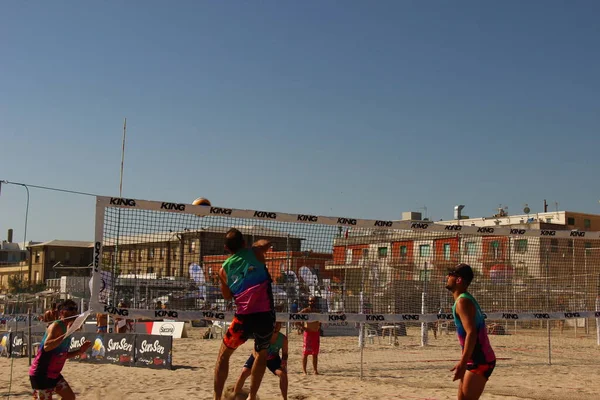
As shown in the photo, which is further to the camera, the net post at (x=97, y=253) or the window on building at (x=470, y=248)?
the window on building at (x=470, y=248)

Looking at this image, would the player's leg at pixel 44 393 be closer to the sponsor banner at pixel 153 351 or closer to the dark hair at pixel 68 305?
the dark hair at pixel 68 305

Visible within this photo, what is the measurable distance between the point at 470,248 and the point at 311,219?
4889 mm

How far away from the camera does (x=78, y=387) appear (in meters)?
13.1

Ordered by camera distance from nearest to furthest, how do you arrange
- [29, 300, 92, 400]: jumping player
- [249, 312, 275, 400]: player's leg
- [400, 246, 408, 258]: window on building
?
[249, 312, 275, 400]: player's leg, [29, 300, 92, 400]: jumping player, [400, 246, 408, 258]: window on building

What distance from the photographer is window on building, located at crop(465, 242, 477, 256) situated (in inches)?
587

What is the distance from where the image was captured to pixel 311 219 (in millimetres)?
11648

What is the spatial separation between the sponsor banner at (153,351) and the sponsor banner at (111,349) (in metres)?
0.18

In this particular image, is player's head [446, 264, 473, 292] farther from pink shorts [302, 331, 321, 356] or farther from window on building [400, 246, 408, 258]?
window on building [400, 246, 408, 258]

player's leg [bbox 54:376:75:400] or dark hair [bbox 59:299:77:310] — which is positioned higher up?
dark hair [bbox 59:299:77:310]

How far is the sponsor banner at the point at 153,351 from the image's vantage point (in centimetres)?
1594

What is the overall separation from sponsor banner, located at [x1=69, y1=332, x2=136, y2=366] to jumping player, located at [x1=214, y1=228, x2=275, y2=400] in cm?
1013

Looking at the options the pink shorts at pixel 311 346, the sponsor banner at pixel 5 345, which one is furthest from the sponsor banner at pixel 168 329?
the pink shorts at pixel 311 346

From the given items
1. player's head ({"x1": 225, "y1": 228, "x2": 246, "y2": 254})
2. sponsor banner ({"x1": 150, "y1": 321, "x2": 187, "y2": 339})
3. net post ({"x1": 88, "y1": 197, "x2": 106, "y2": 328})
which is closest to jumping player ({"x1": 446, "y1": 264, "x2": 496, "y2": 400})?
player's head ({"x1": 225, "y1": 228, "x2": 246, "y2": 254})

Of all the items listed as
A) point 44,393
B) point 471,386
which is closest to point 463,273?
point 471,386
